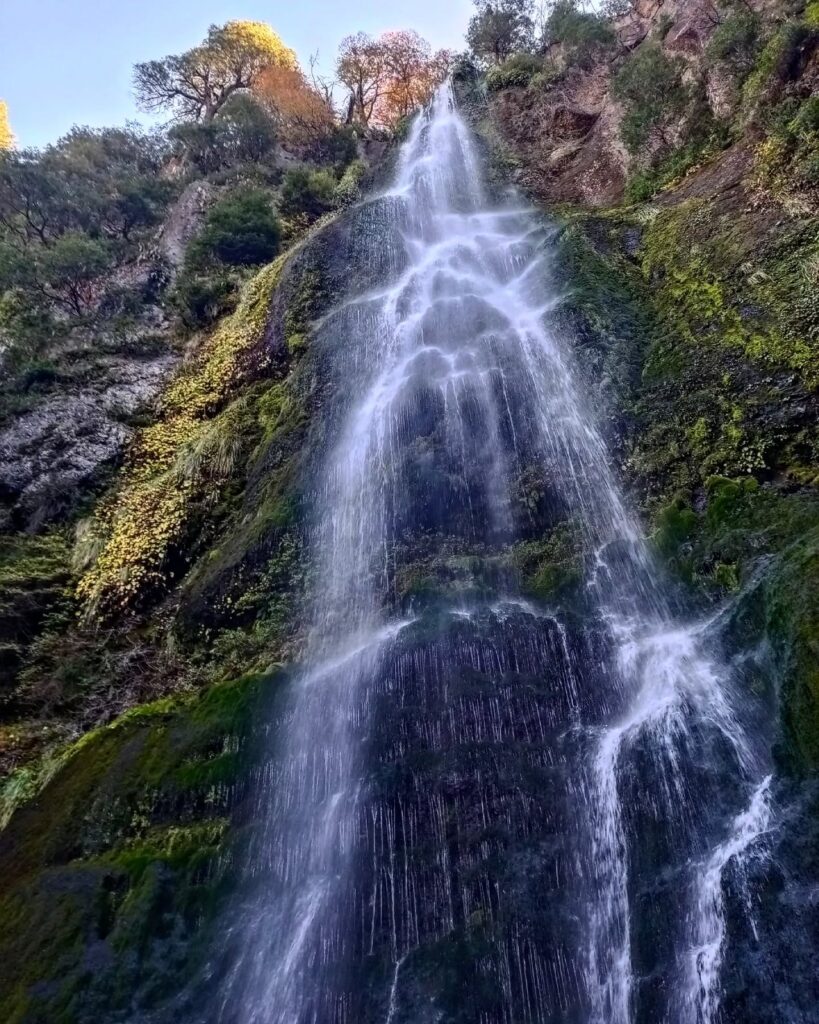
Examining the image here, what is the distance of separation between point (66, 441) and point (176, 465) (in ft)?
8.81

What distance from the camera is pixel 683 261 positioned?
11.4 meters

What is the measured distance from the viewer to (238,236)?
18.2m

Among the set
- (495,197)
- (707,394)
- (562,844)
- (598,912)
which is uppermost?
(495,197)

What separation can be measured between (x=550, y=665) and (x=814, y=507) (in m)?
3.10

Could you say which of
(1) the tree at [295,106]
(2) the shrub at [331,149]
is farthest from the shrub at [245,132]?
(2) the shrub at [331,149]

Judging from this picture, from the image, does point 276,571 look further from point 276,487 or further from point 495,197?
point 495,197

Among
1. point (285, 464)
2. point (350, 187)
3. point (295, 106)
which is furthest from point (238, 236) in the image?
point (295, 106)

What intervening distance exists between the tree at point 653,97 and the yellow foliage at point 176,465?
859 centimetres

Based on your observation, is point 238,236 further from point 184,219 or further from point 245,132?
point 245,132

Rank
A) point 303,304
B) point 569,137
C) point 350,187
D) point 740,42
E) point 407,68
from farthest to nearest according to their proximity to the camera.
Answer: point 407,68
point 350,187
point 569,137
point 303,304
point 740,42

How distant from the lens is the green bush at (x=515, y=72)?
21672 millimetres

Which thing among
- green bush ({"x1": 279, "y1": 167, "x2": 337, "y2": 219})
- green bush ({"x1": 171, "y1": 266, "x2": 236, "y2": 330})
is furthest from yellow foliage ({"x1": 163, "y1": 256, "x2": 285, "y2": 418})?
green bush ({"x1": 279, "y1": 167, "x2": 337, "y2": 219})

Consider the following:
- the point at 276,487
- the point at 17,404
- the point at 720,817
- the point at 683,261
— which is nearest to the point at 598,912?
the point at 720,817

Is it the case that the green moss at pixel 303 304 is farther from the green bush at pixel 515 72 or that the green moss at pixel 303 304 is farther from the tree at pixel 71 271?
the green bush at pixel 515 72
